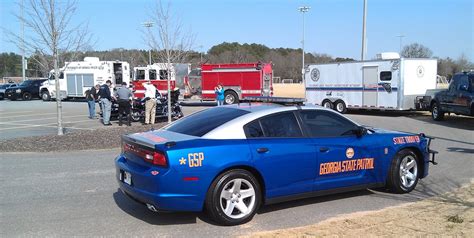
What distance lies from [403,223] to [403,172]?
1.70 metres

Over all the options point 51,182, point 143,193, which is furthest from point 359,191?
point 51,182

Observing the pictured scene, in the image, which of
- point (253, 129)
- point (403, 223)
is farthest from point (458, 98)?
point (253, 129)

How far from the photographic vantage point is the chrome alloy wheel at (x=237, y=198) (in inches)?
207

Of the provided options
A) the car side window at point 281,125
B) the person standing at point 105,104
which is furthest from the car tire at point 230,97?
the car side window at point 281,125

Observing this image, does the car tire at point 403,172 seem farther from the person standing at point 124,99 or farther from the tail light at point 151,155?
the person standing at point 124,99

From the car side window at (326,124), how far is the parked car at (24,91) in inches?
1548

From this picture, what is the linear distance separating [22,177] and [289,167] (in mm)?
5186

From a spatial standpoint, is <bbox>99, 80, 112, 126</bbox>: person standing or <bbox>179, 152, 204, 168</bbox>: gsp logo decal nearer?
<bbox>179, 152, 204, 168</bbox>: gsp logo decal

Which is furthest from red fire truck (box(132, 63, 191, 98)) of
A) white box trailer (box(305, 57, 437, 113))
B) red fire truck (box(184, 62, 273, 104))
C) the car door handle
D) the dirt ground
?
the dirt ground

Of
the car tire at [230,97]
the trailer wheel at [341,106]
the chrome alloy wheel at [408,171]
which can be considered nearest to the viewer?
the chrome alloy wheel at [408,171]

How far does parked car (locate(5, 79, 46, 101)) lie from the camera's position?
39.8 meters

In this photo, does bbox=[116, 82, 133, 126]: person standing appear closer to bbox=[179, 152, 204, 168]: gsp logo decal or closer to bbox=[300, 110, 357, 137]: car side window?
bbox=[300, 110, 357, 137]: car side window

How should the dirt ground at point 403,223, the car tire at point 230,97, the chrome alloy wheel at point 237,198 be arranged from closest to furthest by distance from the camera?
the dirt ground at point 403,223 < the chrome alloy wheel at point 237,198 < the car tire at point 230,97

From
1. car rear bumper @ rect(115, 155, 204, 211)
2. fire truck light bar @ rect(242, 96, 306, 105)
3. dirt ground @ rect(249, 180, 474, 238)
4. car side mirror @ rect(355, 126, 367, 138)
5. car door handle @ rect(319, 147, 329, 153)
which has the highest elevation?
fire truck light bar @ rect(242, 96, 306, 105)
